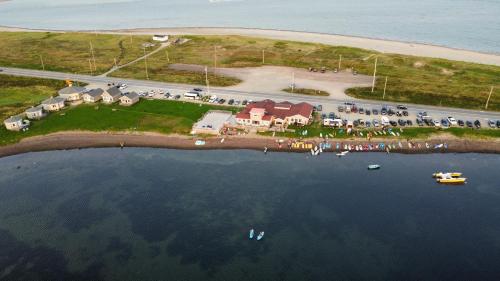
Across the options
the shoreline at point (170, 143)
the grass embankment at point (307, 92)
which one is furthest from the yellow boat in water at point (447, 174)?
the grass embankment at point (307, 92)

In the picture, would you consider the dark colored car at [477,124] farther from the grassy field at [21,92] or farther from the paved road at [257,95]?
the grassy field at [21,92]

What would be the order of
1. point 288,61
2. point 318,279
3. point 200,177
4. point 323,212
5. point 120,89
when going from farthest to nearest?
point 288,61
point 120,89
point 200,177
point 323,212
point 318,279

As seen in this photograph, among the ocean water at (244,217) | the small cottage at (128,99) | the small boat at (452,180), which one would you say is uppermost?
the small cottage at (128,99)

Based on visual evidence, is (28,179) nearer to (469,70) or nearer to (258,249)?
(258,249)

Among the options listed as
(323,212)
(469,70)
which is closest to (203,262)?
(323,212)

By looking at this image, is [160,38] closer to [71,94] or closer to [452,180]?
[71,94]

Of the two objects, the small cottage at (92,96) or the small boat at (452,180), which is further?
the small cottage at (92,96)

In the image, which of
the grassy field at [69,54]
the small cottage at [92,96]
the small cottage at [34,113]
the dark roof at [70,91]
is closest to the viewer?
the small cottage at [34,113]
